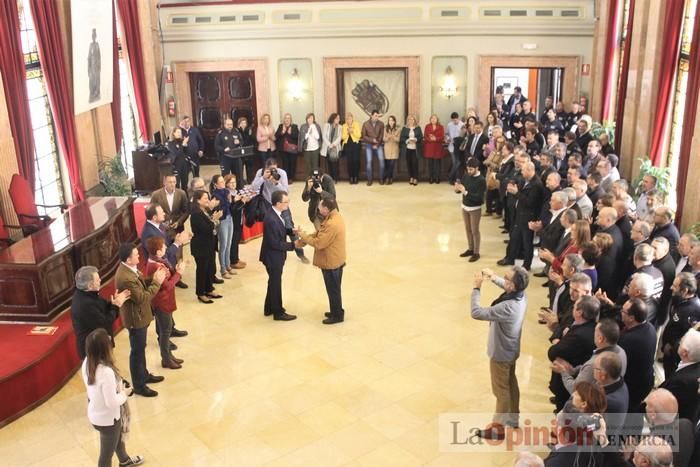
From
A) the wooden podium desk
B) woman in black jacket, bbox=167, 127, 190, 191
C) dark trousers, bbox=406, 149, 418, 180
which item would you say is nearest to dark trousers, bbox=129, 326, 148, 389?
the wooden podium desk

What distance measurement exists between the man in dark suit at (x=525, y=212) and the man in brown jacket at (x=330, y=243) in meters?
2.85

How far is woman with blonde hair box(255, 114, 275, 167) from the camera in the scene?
595 inches

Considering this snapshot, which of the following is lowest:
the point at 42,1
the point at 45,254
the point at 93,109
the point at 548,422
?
the point at 548,422

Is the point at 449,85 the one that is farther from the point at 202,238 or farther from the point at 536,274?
the point at 202,238

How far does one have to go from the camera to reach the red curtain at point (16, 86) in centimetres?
948

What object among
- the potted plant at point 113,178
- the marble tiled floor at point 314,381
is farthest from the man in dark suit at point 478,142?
the potted plant at point 113,178

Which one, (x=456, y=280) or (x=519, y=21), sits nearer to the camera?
(x=456, y=280)

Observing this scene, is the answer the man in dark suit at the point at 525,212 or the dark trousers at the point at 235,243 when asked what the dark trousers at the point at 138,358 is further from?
the man in dark suit at the point at 525,212

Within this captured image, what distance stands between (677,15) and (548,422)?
21.5 feet

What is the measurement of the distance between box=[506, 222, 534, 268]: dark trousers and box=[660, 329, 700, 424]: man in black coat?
4826mm

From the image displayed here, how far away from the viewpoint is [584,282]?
5562 millimetres

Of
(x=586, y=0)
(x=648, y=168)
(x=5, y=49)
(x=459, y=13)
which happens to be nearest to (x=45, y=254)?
(x=5, y=49)

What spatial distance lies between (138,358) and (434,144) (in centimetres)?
954

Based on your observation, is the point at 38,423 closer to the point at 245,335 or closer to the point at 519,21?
the point at 245,335
